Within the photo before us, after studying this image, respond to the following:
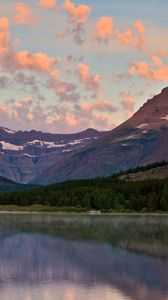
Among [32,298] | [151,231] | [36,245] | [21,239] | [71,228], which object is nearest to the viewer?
[32,298]

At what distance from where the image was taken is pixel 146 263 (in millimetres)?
80062

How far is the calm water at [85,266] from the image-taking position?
59.1m

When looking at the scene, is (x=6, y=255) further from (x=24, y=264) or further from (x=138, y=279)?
(x=138, y=279)

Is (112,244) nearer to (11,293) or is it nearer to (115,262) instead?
(115,262)

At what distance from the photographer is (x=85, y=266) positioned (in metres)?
78.7

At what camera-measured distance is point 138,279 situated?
67062 mm

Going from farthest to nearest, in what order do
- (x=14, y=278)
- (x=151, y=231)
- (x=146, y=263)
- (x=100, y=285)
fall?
(x=151, y=231) < (x=146, y=263) < (x=14, y=278) < (x=100, y=285)

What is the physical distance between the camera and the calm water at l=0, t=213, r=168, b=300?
59125 millimetres

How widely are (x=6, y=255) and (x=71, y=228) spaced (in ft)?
186

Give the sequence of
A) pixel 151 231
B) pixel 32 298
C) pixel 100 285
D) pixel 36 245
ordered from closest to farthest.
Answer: pixel 32 298 → pixel 100 285 → pixel 36 245 → pixel 151 231

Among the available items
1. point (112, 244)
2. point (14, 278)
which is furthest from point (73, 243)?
point (14, 278)

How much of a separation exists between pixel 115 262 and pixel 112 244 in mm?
26999

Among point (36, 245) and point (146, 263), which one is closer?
point (146, 263)

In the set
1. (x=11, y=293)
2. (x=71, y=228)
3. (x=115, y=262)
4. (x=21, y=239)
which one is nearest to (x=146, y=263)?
(x=115, y=262)
